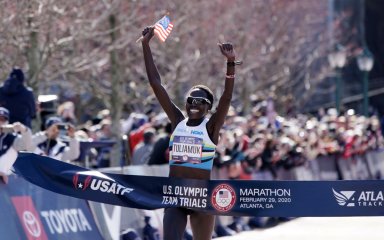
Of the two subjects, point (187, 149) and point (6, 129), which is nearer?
point (187, 149)

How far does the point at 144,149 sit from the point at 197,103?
8.67m

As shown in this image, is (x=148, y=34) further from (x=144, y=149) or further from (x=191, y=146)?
(x=144, y=149)

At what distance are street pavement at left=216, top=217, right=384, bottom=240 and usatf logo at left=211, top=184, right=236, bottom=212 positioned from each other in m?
7.24

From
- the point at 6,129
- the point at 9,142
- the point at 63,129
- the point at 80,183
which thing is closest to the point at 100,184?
the point at 80,183

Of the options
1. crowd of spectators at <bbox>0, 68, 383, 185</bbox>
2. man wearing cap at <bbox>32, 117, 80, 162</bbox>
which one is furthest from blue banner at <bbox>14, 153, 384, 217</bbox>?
man wearing cap at <bbox>32, 117, 80, 162</bbox>

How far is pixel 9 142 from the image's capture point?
1273 centimetres

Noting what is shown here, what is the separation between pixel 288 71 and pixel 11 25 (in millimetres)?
20940

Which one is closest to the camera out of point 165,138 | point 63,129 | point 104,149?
point 63,129

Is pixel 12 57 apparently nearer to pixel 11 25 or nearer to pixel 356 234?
pixel 11 25

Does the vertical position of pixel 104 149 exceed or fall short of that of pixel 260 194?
it exceeds it

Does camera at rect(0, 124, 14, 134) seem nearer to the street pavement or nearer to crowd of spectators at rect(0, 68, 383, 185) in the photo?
crowd of spectators at rect(0, 68, 383, 185)

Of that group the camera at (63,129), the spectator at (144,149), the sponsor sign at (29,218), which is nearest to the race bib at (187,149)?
the sponsor sign at (29,218)

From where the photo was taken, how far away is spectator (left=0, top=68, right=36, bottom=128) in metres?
15.0

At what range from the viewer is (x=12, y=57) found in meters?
20.4
